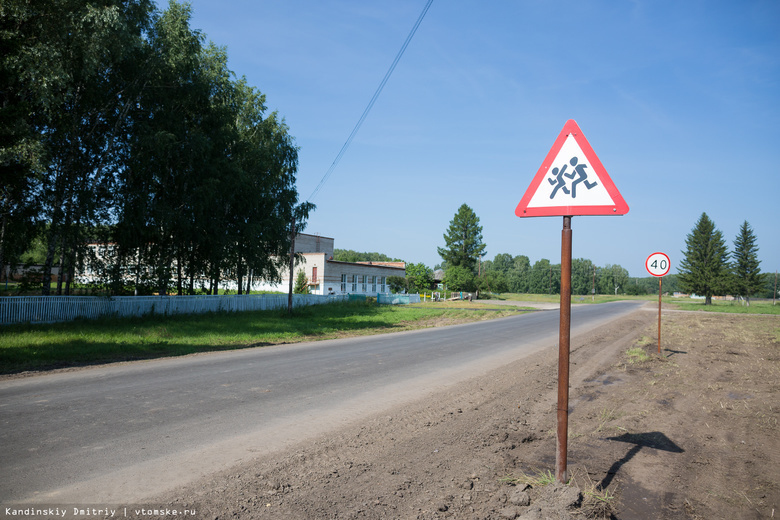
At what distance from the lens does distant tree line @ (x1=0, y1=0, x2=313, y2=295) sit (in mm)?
15781

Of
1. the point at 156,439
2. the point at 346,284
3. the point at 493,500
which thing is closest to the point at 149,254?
the point at 156,439

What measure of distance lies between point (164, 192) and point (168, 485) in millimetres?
22191

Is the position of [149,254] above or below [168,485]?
above

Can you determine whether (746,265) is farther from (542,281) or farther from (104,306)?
(104,306)

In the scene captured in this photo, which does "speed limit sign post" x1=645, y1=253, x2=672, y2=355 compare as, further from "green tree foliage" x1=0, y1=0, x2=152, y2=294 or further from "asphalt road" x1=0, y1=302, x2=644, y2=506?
"green tree foliage" x1=0, y1=0, x2=152, y2=294

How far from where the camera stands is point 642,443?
5016 mm

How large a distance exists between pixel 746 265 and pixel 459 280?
57.8m

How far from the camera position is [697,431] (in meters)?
5.46

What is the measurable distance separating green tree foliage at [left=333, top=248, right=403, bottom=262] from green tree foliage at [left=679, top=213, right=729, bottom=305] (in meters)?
A: 75.4

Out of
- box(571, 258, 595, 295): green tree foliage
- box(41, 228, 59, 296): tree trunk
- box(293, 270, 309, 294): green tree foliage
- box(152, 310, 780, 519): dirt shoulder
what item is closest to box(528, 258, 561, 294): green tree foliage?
box(571, 258, 595, 295): green tree foliage

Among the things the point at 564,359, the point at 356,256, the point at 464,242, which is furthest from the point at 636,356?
the point at 356,256

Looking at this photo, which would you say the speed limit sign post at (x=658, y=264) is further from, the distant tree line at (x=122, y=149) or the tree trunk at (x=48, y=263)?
the tree trunk at (x=48, y=263)

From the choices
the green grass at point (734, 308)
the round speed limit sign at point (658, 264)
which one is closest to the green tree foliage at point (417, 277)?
the green grass at point (734, 308)

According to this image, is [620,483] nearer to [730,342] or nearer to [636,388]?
[636,388]
